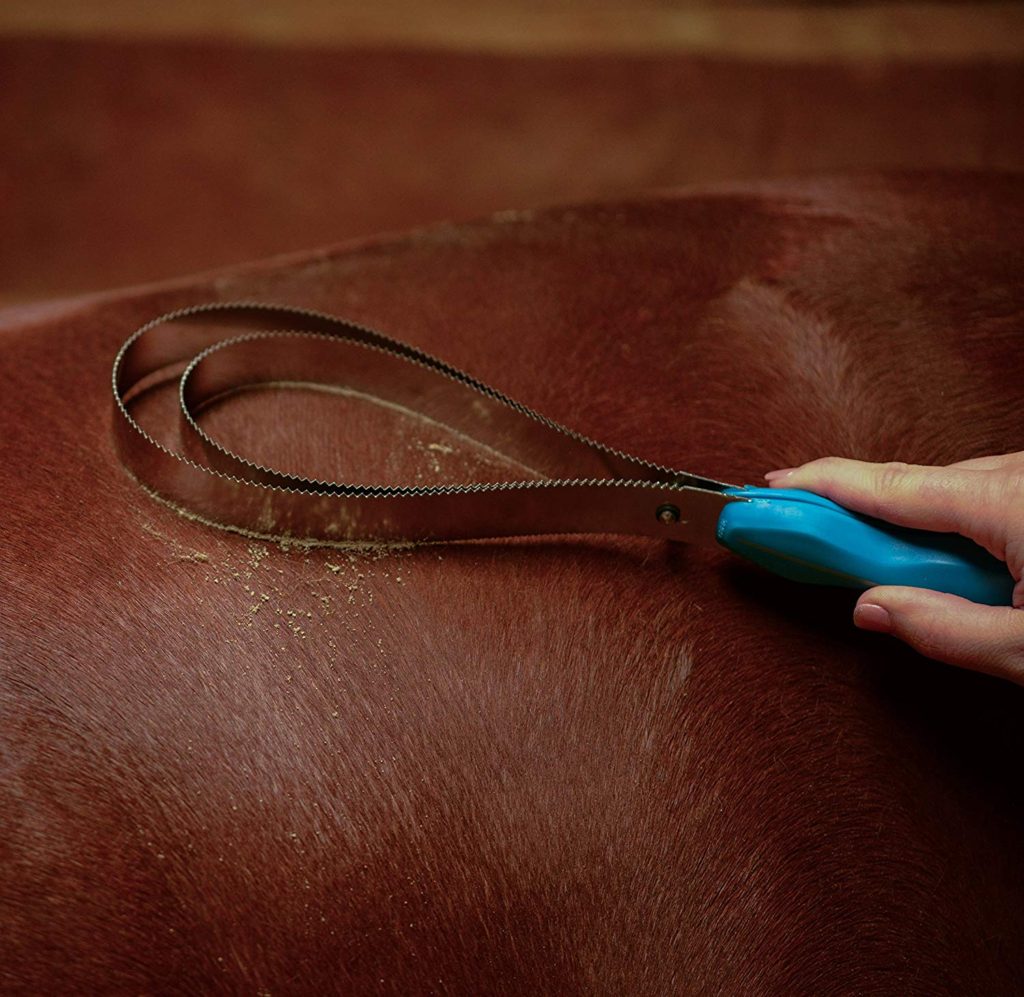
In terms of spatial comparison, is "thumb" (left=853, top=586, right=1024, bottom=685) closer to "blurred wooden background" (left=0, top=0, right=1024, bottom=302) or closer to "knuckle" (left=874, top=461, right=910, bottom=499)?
"knuckle" (left=874, top=461, right=910, bottom=499)

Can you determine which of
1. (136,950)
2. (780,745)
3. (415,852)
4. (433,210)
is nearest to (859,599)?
(780,745)

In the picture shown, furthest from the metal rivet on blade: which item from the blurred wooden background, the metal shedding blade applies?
the blurred wooden background

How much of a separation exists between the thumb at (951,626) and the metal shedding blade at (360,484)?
0.08 m

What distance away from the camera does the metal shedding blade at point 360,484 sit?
45 centimetres

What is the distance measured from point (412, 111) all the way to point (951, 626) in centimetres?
95

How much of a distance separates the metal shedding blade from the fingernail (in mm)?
70

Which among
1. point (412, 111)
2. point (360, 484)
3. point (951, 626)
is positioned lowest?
point (951, 626)

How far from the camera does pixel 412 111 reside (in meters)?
1.17

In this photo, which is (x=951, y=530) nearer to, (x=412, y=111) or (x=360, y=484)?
(x=360, y=484)

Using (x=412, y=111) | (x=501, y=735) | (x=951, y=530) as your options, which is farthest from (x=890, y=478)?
(x=412, y=111)

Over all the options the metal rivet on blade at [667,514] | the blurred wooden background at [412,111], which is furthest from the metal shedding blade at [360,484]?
the blurred wooden background at [412,111]

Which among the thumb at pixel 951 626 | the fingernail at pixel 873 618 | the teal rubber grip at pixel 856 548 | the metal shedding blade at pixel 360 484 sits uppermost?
the metal shedding blade at pixel 360 484

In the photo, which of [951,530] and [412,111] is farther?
[412,111]

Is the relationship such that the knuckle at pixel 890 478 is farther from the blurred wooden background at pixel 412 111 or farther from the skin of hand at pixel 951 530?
the blurred wooden background at pixel 412 111
